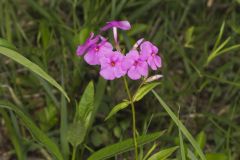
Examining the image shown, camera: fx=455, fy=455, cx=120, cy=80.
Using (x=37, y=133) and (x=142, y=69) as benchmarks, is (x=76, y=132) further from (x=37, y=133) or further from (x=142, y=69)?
(x=142, y=69)

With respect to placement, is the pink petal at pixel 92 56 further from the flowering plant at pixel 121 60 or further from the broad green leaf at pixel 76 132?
the broad green leaf at pixel 76 132

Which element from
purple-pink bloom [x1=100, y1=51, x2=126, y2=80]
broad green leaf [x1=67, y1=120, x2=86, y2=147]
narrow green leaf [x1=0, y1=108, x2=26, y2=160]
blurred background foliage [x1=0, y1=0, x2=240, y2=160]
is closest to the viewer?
purple-pink bloom [x1=100, y1=51, x2=126, y2=80]

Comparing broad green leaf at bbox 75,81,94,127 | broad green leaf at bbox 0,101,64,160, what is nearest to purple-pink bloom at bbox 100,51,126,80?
broad green leaf at bbox 75,81,94,127

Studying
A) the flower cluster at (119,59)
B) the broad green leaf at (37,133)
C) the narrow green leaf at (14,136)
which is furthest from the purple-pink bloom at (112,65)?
the narrow green leaf at (14,136)

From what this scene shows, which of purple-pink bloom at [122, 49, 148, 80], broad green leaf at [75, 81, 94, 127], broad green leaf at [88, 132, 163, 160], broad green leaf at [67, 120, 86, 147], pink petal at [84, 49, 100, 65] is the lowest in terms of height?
broad green leaf at [88, 132, 163, 160]

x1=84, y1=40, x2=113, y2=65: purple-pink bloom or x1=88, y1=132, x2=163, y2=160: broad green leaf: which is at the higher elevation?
x1=84, y1=40, x2=113, y2=65: purple-pink bloom

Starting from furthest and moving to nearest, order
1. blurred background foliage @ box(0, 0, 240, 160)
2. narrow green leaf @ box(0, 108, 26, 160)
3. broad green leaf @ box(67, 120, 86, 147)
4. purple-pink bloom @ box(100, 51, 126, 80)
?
1. blurred background foliage @ box(0, 0, 240, 160)
2. narrow green leaf @ box(0, 108, 26, 160)
3. broad green leaf @ box(67, 120, 86, 147)
4. purple-pink bloom @ box(100, 51, 126, 80)

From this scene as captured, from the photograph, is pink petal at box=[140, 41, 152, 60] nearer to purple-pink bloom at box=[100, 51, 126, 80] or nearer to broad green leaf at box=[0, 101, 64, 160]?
purple-pink bloom at box=[100, 51, 126, 80]
